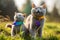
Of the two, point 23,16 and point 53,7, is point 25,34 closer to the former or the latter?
point 23,16

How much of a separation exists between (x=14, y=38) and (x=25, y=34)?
2.00ft

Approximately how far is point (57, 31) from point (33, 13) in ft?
7.51

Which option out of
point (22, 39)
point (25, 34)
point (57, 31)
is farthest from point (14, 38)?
point (57, 31)

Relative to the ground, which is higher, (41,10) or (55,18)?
(41,10)

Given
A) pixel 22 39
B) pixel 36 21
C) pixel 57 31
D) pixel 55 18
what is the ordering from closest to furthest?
pixel 22 39 → pixel 36 21 → pixel 57 31 → pixel 55 18

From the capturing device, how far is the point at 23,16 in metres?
6.11

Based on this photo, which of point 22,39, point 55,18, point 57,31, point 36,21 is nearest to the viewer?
point 22,39

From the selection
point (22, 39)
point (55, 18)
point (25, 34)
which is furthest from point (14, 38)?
point (55, 18)

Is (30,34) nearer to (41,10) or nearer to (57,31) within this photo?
(41,10)

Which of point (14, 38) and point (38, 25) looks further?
point (38, 25)

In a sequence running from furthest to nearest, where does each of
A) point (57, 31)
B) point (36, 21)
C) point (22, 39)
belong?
point (57, 31) → point (36, 21) → point (22, 39)

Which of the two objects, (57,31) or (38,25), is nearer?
(38,25)

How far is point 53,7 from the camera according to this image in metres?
13.9

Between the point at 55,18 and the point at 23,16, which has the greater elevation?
the point at 23,16
